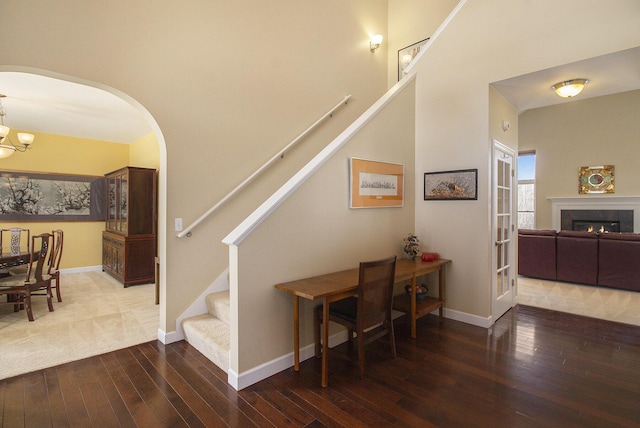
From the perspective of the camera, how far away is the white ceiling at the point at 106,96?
3232 millimetres

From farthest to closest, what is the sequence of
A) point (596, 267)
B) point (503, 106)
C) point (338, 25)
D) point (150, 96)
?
point (596, 267)
point (338, 25)
point (503, 106)
point (150, 96)

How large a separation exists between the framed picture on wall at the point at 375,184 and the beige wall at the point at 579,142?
20.8 ft

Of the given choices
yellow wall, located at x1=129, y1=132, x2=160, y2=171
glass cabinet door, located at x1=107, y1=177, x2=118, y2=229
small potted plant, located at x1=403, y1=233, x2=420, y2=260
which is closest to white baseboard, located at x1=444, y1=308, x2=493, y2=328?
small potted plant, located at x1=403, y1=233, x2=420, y2=260

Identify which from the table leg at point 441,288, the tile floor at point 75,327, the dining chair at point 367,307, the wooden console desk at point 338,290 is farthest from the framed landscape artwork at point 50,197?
the table leg at point 441,288

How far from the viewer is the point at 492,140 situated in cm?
362

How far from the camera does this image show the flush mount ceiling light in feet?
11.3

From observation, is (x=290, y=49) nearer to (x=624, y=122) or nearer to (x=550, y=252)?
(x=550, y=252)

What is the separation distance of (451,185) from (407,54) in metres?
2.82

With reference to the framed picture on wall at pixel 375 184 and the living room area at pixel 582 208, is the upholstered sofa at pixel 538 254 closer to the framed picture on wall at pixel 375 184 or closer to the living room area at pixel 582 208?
the living room area at pixel 582 208

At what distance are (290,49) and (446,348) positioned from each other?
13.2 feet

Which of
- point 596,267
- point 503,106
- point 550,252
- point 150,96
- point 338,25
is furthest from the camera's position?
point 550,252

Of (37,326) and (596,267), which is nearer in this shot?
(37,326)

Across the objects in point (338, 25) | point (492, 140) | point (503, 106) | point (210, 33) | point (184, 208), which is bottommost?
point (184, 208)

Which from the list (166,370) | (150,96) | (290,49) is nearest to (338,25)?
(290,49)
